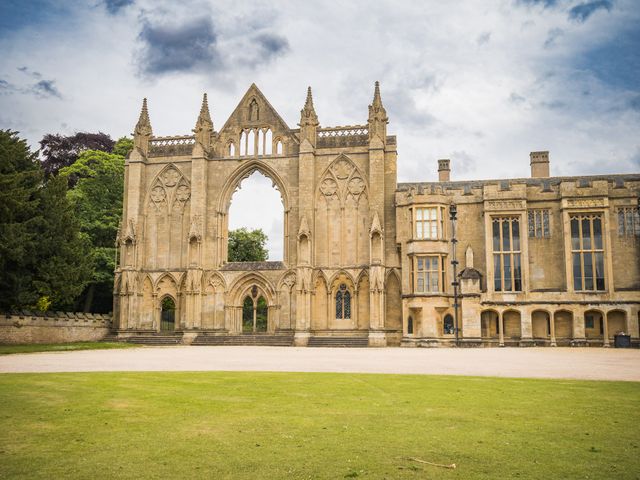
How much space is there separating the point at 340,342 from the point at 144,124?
72.5 ft

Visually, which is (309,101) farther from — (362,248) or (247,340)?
(247,340)

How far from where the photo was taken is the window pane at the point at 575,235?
123ft

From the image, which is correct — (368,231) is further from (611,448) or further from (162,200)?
(611,448)

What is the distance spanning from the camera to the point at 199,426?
27.0 ft

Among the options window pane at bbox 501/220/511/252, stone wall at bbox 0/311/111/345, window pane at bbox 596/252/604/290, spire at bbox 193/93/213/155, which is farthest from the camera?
spire at bbox 193/93/213/155

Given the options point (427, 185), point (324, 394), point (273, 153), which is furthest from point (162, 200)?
point (324, 394)

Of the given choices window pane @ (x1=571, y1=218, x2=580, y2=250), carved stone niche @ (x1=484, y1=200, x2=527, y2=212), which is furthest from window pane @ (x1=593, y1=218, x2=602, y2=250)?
carved stone niche @ (x1=484, y1=200, x2=527, y2=212)

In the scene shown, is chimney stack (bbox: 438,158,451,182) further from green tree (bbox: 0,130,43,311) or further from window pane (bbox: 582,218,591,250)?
green tree (bbox: 0,130,43,311)

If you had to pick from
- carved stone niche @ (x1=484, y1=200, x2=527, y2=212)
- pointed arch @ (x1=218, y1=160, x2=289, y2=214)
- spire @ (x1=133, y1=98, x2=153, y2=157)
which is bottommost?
carved stone niche @ (x1=484, y1=200, x2=527, y2=212)

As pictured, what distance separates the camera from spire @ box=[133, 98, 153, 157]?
45875 millimetres

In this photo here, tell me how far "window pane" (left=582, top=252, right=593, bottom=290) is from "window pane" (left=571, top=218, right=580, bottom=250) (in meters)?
0.74

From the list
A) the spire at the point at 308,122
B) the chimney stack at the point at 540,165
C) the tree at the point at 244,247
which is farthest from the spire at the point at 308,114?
the tree at the point at 244,247

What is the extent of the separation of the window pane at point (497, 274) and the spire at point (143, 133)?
26301 millimetres

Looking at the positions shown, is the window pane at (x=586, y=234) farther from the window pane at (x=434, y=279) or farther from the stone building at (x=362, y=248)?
the window pane at (x=434, y=279)
